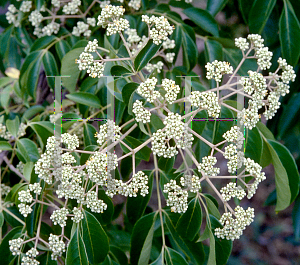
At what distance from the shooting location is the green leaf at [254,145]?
108 cm

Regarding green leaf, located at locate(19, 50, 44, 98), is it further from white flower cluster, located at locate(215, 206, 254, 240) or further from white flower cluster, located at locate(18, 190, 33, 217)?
white flower cluster, located at locate(215, 206, 254, 240)

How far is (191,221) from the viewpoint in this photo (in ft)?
3.18

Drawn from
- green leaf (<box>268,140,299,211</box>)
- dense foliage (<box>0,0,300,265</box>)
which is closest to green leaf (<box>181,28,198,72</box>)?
dense foliage (<box>0,0,300,265</box>)

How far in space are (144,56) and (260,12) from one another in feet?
2.09

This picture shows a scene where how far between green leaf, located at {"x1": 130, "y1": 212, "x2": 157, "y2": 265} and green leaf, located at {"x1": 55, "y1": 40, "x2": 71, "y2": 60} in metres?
0.72

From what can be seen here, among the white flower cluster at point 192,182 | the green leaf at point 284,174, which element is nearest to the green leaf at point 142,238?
the white flower cluster at point 192,182

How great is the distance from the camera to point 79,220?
35.8 inches

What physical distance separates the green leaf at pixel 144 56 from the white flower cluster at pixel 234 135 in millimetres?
282

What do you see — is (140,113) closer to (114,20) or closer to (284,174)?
(114,20)

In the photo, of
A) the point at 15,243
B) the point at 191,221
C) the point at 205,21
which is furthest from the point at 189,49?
the point at 15,243

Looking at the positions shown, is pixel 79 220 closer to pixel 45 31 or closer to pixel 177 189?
pixel 177 189

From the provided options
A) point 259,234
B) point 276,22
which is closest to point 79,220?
point 276,22

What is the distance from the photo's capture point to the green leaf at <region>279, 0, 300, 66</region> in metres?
1.22

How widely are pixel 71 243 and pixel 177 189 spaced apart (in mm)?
338
